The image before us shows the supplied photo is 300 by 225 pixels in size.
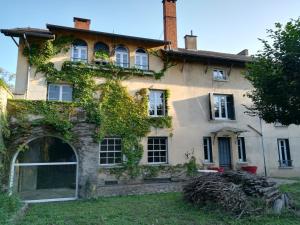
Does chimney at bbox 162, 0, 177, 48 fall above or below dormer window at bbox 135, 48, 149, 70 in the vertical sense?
above

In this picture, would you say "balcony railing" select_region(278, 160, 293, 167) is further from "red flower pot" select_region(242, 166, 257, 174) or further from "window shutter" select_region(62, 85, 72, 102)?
"window shutter" select_region(62, 85, 72, 102)

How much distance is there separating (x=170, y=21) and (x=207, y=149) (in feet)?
30.8

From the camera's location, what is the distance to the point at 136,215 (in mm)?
8531

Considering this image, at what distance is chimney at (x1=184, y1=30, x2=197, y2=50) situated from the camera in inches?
814

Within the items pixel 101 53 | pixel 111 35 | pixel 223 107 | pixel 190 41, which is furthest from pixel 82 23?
pixel 223 107

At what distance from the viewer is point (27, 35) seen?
570 inches

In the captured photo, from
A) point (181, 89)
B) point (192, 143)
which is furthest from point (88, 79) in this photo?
point (192, 143)

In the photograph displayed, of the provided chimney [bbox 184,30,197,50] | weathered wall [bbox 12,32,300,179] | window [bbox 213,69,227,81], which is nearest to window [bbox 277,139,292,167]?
weathered wall [bbox 12,32,300,179]

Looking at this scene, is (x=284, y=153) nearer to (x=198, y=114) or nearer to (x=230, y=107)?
(x=230, y=107)

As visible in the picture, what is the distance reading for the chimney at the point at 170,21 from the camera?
1825cm

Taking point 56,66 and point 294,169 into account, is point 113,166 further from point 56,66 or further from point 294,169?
point 294,169

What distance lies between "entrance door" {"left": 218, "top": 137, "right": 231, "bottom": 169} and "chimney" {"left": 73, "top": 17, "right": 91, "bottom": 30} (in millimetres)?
11793

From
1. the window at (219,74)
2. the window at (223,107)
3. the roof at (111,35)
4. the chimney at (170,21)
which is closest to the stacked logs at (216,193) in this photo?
the window at (223,107)

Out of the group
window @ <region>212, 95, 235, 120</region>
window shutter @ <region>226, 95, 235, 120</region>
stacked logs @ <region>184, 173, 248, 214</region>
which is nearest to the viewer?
stacked logs @ <region>184, 173, 248, 214</region>
